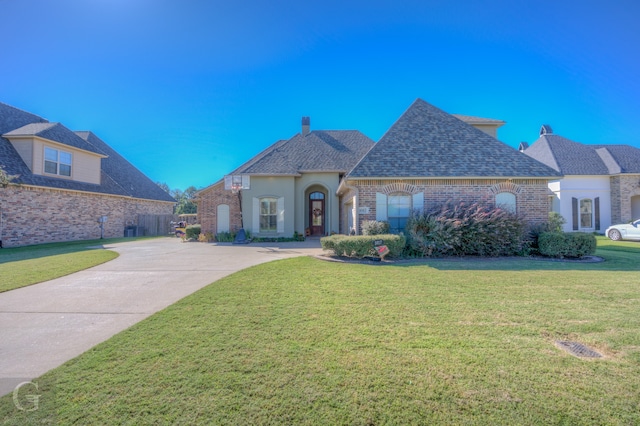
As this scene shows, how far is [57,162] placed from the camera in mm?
17109

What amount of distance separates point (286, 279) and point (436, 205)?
7.38m

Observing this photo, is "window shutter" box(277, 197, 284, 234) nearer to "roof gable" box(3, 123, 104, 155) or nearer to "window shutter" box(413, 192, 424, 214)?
"window shutter" box(413, 192, 424, 214)

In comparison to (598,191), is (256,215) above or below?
below

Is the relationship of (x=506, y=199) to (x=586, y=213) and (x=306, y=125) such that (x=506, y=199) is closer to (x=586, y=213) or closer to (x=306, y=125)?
(x=306, y=125)

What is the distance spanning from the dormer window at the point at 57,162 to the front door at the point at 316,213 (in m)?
15.4

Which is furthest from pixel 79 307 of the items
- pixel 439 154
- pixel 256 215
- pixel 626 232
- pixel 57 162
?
pixel 626 232

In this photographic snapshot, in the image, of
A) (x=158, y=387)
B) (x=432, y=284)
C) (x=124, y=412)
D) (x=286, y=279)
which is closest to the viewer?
(x=124, y=412)

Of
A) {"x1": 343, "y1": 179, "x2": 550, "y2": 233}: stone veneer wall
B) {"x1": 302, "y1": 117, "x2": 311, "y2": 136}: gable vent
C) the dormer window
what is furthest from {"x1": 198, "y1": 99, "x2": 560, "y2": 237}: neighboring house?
the dormer window

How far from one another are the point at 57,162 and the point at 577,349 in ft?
78.5

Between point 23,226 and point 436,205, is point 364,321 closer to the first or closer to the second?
point 436,205

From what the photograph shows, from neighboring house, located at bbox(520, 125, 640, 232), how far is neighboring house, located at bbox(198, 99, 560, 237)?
1013cm

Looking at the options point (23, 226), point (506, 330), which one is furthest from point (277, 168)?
point (506, 330)

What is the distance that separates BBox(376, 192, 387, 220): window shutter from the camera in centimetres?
1173

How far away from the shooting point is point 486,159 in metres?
12.0
